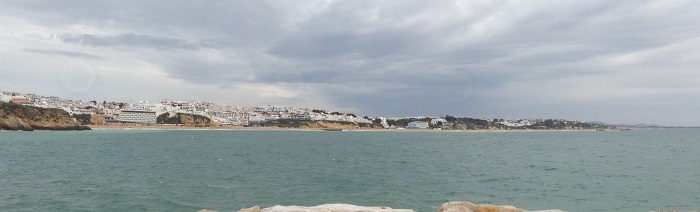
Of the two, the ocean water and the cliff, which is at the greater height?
the cliff

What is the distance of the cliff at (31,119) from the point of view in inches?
4877

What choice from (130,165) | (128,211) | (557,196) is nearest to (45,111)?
(130,165)

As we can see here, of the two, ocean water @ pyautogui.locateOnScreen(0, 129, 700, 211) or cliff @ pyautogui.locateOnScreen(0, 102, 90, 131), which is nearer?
ocean water @ pyautogui.locateOnScreen(0, 129, 700, 211)

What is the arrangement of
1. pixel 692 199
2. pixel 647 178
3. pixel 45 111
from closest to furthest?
1. pixel 692 199
2. pixel 647 178
3. pixel 45 111

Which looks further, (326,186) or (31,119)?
(31,119)

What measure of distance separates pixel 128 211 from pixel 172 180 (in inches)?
422

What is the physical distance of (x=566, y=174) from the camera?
3747 cm

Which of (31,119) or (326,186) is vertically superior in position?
(31,119)

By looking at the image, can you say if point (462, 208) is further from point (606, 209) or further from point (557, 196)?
point (557, 196)

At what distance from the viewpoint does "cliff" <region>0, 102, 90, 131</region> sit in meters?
124

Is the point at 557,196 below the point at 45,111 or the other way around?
below

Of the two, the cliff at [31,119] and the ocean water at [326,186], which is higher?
the cliff at [31,119]

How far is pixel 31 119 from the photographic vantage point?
445 feet

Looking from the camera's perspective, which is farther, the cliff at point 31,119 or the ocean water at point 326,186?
the cliff at point 31,119
